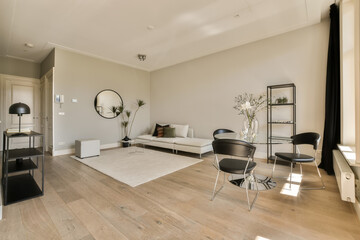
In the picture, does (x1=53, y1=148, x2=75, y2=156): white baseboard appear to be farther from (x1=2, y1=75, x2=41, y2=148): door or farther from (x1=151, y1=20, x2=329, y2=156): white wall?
(x1=151, y1=20, x2=329, y2=156): white wall

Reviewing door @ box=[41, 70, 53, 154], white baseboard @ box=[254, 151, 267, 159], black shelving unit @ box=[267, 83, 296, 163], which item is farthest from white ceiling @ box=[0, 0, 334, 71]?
white baseboard @ box=[254, 151, 267, 159]

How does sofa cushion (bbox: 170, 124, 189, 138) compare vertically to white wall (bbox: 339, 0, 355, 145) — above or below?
below

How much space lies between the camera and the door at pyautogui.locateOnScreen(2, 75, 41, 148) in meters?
5.28

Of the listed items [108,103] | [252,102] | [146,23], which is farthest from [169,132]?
[146,23]

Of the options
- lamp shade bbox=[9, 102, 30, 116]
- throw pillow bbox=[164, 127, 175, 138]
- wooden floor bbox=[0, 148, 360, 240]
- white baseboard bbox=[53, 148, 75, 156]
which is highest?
lamp shade bbox=[9, 102, 30, 116]

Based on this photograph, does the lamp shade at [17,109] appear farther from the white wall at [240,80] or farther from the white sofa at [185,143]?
the white wall at [240,80]

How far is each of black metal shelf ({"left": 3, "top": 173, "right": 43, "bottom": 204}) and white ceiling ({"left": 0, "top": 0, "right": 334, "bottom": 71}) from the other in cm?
295

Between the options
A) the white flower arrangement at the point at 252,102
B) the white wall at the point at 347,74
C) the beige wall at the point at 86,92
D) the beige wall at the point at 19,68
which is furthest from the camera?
the beige wall at the point at 19,68

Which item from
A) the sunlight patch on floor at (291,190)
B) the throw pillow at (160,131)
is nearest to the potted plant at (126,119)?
the throw pillow at (160,131)

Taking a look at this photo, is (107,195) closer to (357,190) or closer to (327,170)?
(357,190)

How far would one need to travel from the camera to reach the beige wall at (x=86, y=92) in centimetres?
480

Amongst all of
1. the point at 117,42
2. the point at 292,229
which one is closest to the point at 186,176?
the point at 292,229

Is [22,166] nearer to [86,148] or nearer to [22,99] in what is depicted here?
[86,148]

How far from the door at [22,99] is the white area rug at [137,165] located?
8.39ft
